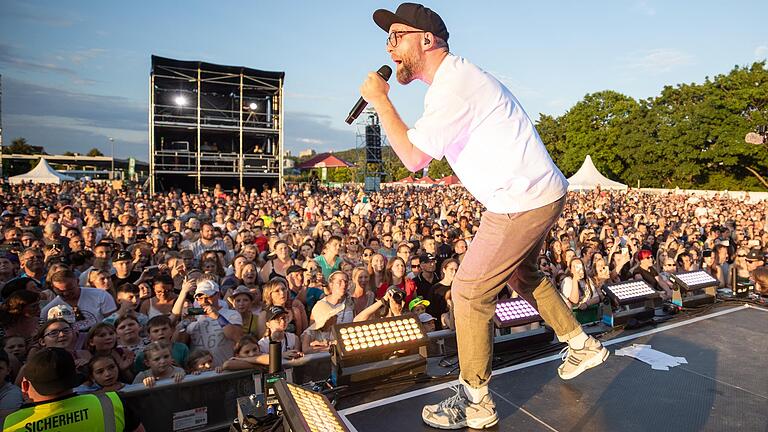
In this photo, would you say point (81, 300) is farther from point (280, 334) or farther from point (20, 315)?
point (280, 334)

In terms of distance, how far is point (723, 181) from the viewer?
3994 cm

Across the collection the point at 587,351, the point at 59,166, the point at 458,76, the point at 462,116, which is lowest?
the point at 587,351

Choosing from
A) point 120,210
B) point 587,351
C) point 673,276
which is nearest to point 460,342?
point 587,351

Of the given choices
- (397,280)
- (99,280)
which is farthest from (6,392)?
(397,280)

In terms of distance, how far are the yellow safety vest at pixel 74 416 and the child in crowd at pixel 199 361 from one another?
1228mm

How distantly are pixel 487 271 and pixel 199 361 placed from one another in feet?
9.21

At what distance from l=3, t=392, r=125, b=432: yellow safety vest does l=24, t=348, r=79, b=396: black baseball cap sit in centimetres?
8

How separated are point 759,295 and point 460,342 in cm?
469

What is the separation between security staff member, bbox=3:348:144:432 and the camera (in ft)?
7.82

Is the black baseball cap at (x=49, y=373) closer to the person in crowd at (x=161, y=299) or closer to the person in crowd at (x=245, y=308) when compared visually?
the person in crowd at (x=245, y=308)

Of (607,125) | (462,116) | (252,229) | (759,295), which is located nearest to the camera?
(462,116)

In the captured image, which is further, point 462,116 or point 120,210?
point 120,210

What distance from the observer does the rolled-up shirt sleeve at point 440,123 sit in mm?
1913

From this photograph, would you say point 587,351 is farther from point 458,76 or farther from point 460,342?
point 458,76
